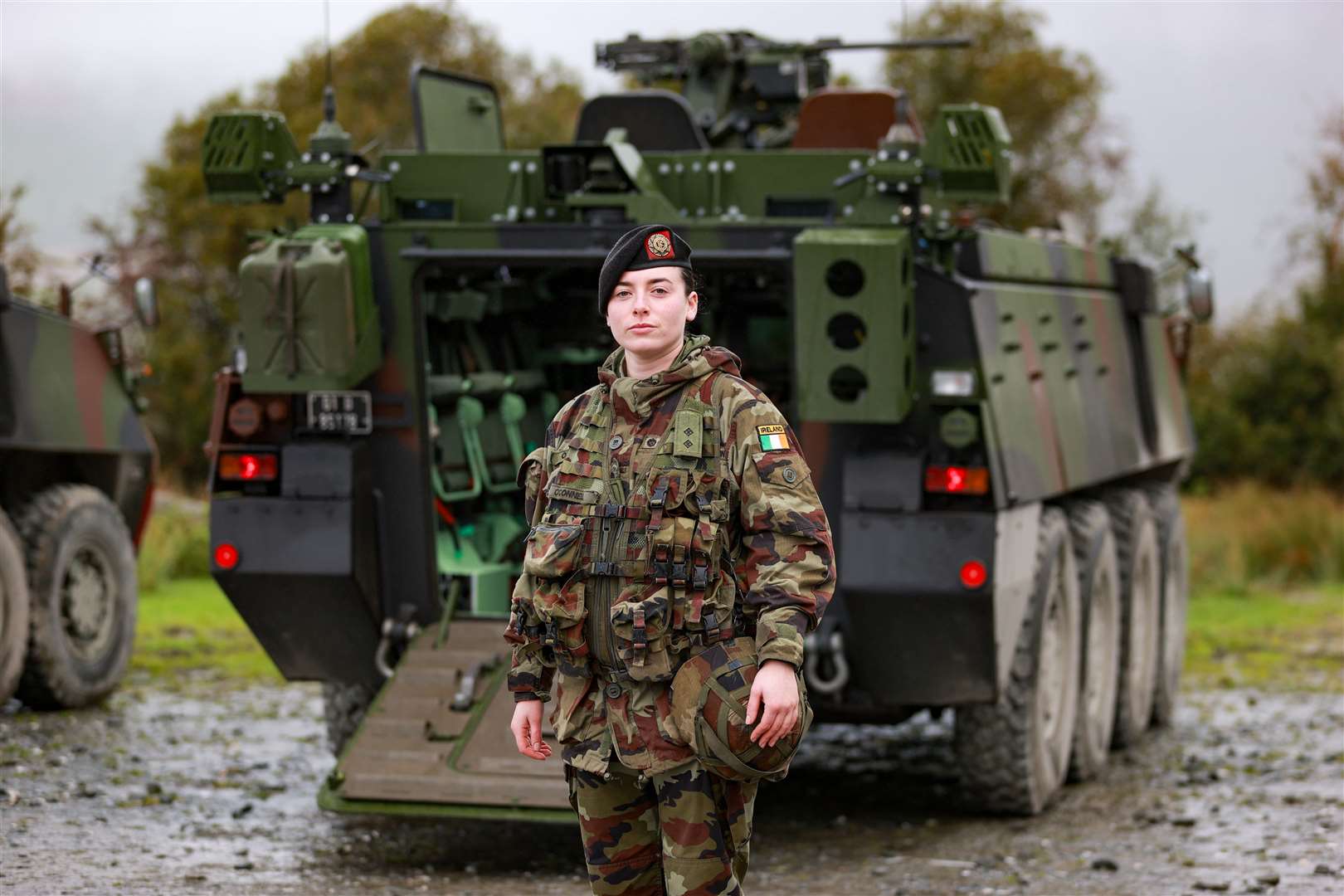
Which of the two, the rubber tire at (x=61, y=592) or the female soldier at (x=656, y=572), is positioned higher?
the female soldier at (x=656, y=572)

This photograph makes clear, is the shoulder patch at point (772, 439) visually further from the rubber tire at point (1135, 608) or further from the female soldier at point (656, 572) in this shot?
the rubber tire at point (1135, 608)

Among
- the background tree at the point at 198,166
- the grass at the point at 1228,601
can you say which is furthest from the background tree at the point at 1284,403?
the background tree at the point at 198,166

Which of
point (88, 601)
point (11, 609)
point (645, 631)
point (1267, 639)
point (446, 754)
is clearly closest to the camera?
point (645, 631)

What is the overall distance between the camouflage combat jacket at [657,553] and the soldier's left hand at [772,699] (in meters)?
0.08

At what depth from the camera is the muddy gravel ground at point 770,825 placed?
7203 millimetres

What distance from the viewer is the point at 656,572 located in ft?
14.8

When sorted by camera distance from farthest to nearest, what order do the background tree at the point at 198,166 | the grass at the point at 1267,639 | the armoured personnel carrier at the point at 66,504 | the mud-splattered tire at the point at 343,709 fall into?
the background tree at the point at 198,166 < the grass at the point at 1267,639 < the armoured personnel carrier at the point at 66,504 < the mud-splattered tire at the point at 343,709

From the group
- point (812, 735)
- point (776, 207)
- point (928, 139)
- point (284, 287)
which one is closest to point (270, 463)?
point (284, 287)

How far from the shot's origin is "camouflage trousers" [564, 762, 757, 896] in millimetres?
4574

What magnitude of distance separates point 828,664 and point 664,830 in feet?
10.6

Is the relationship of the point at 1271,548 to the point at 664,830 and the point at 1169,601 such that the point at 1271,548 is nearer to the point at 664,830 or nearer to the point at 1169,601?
the point at 1169,601

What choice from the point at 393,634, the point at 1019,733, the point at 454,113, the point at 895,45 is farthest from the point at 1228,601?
the point at 393,634

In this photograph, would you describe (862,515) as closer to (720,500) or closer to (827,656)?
(827,656)

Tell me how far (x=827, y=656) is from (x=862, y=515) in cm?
57
